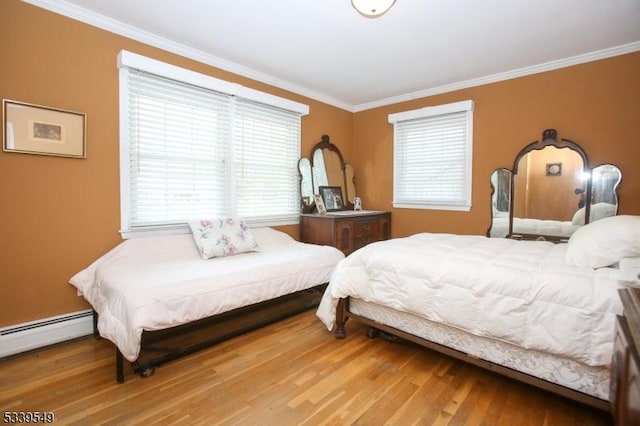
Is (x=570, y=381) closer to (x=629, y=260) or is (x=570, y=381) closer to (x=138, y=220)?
(x=629, y=260)

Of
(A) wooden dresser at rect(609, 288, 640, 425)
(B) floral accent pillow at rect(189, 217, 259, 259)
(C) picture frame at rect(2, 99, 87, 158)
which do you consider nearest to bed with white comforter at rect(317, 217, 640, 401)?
(A) wooden dresser at rect(609, 288, 640, 425)

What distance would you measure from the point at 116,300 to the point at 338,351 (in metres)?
1.52

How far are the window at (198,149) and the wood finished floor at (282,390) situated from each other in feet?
3.83

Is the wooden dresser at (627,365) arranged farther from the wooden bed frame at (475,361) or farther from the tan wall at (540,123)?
the tan wall at (540,123)

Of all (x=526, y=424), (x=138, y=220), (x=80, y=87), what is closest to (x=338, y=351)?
(x=526, y=424)

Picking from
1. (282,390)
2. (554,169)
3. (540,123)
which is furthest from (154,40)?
(554,169)

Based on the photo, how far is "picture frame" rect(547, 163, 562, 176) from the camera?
3195 millimetres

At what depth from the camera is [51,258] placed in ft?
7.78

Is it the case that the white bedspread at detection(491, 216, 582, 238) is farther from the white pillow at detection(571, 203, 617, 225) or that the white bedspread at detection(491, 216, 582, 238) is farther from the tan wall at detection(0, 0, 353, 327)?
the tan wall at detection(0, 0, 353, 327)

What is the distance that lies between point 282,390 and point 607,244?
203 cm

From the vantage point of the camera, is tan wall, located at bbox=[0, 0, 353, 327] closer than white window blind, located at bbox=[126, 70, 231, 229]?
Yes

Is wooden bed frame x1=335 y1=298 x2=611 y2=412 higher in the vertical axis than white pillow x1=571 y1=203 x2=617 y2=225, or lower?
lower

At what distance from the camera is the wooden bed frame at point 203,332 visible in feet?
6.81

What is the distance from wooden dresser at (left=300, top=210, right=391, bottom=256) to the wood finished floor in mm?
1490
